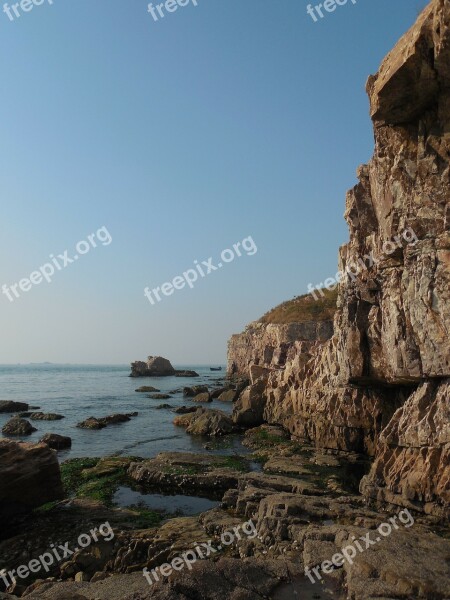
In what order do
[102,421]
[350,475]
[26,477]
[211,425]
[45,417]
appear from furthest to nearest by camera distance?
[45,417]
[102,421]
[211,425]
[350,475]
[26,477]

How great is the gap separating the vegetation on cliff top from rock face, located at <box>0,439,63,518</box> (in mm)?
76839

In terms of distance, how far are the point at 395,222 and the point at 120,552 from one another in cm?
2388

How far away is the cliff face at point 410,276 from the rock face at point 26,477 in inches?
715

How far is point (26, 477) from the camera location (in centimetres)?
2116

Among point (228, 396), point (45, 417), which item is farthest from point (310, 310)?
point (45, 417)

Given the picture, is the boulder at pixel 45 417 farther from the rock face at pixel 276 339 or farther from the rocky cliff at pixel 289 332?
the rock face at pixel 276 339

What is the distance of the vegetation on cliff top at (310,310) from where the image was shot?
321 feet

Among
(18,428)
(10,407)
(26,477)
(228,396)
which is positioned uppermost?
(26,477)

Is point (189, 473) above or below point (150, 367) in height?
above

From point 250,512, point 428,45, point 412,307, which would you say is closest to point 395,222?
point 412,307

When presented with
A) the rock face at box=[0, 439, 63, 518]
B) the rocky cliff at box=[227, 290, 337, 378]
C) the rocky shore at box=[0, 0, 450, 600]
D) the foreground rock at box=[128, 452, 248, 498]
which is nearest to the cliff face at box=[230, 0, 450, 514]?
the rocky shore at box=[0, 0, 450, 600]

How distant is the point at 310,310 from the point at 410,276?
82.8m

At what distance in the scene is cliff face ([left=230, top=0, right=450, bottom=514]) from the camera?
67.9ft

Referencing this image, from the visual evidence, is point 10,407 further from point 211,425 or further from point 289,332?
point 289,332
